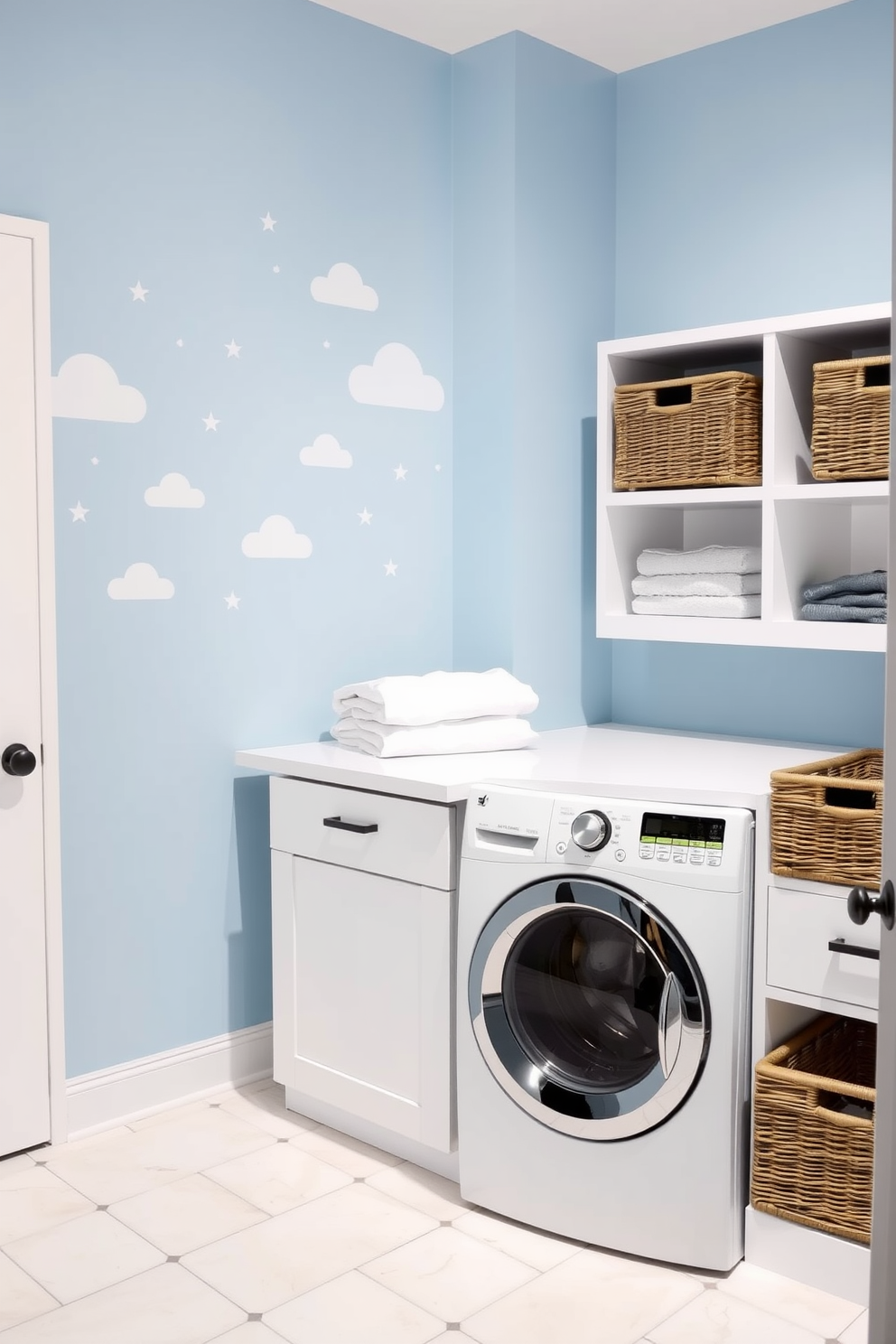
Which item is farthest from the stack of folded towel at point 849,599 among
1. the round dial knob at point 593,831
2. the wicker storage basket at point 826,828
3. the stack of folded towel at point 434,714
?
the round dial knob at point 593,831

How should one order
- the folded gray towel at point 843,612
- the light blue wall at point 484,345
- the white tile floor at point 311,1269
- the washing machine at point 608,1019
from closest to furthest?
the white tile floor at point 311,1269 < the washing machine at point 608,1019 < the folded gray towel at point 843,612 < the light blue wall at point 484,345

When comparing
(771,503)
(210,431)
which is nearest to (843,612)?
(771,503)

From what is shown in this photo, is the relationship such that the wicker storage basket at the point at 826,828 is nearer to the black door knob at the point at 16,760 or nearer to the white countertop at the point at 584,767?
the white countertop at the point at 584,767

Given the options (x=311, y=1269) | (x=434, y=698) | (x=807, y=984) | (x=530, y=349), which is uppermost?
(x=530, y=349)

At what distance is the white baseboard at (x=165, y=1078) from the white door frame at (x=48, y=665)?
6 cm

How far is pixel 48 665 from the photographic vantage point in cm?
251

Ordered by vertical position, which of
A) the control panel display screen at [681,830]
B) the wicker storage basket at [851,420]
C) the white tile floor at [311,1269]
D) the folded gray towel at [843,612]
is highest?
the wicker storage basket at [851,420]

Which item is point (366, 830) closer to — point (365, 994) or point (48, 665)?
point (365, 994)

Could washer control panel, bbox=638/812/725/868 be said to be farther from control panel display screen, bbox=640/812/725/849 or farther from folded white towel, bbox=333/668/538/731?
folded white towel, bbox=333/668/538/731

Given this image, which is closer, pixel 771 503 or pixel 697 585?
pixel 771 503

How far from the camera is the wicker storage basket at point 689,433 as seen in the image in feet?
8.84

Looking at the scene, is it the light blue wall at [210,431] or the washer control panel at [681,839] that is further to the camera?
the light blue wall at [210,431]

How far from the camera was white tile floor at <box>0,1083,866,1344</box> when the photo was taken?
6.49 ft

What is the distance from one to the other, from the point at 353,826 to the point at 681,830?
70 cm
